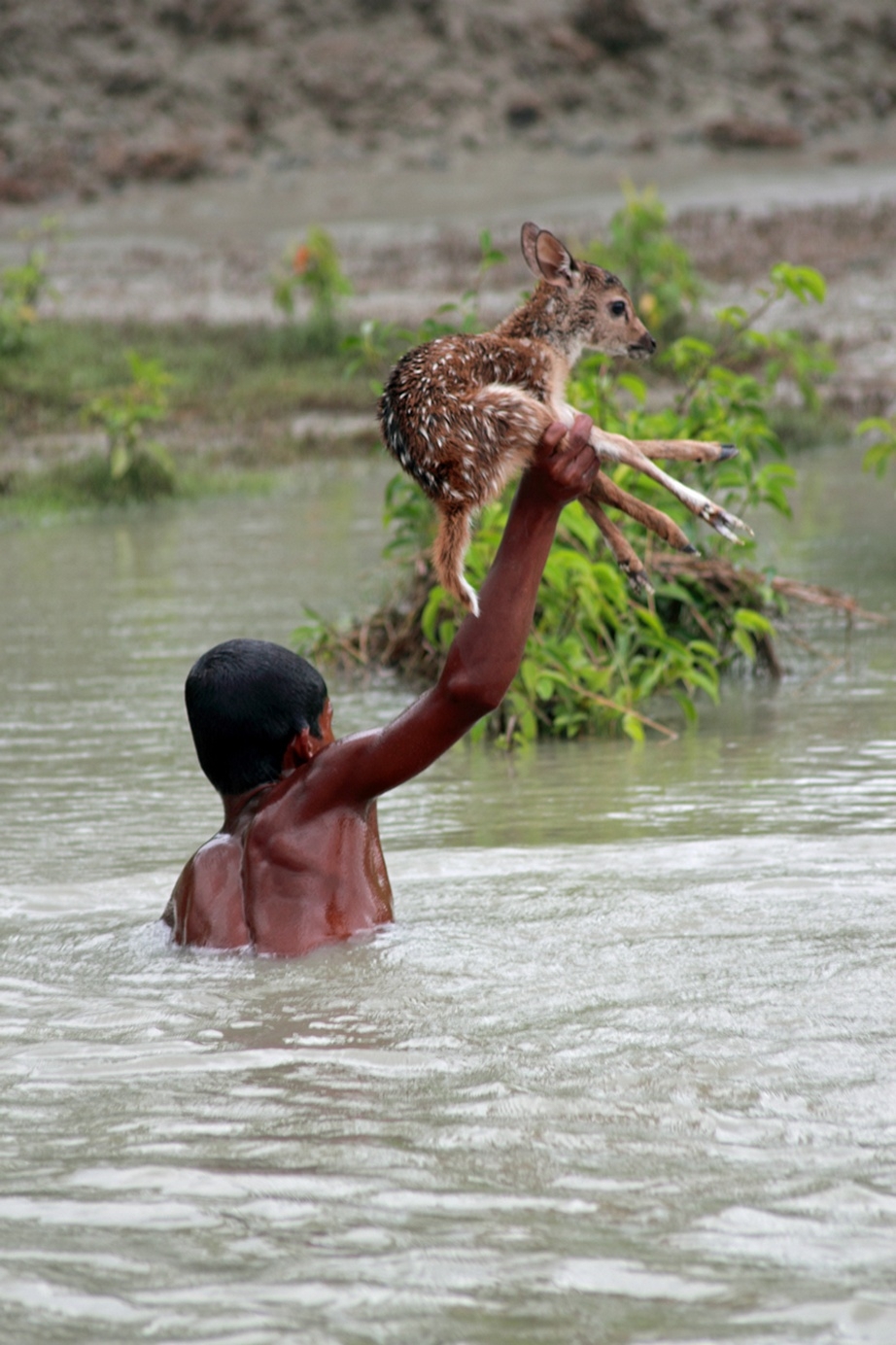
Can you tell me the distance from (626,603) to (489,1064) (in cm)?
353

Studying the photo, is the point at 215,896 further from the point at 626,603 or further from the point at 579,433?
the point at 626,603

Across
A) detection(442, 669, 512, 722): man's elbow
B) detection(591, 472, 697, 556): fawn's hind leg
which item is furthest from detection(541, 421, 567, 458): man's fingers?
detection(442, 669, 512, 722): man's elbow

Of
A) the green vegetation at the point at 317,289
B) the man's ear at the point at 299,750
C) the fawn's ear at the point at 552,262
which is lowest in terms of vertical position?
the man's ear at the point at 299,750

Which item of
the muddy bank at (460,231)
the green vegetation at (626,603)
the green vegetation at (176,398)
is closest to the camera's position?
the green vegetation at (626,603)

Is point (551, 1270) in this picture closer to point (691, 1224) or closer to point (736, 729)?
point (691, 1224)

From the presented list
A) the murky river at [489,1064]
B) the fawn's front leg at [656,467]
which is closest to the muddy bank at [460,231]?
the murky river at [489,1064]

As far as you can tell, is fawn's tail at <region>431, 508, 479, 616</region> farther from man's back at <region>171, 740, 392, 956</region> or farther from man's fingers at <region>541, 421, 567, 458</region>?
man's back at <region>171, 740, 392, 956</region>

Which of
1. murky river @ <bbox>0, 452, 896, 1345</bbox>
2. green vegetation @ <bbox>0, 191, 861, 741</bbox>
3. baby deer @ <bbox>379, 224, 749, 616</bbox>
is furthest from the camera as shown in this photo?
green vegetation @ <bbox>0, 191, 861, 741</bbox>

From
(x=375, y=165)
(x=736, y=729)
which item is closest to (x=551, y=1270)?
(x=736, y=729)

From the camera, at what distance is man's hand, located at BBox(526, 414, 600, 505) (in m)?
3.42

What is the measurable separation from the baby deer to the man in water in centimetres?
39

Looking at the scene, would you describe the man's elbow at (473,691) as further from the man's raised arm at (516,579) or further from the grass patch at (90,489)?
the grass patch at (90,489)

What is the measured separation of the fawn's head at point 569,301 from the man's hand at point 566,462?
0.71m

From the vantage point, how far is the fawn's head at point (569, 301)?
13.5ft
